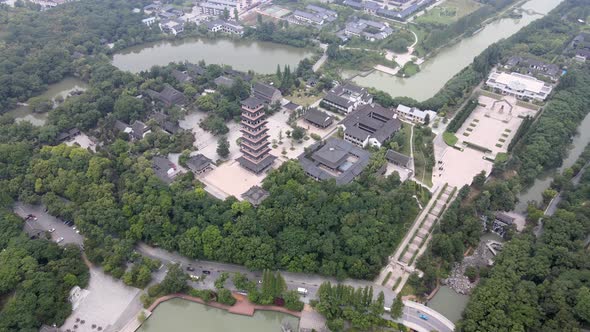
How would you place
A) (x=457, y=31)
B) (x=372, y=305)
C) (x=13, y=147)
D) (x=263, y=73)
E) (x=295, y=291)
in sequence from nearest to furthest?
(x=372, y=305), (x=295, y=291), (x=13, y=147), (x=263, y=73), (x=457, y=31)

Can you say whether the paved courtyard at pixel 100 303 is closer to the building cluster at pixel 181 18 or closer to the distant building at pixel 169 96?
the distant building at pixel 169 96

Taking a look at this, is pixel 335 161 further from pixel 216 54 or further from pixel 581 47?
pixel 581 47

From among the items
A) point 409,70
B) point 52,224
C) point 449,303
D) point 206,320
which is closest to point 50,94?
point 52,224

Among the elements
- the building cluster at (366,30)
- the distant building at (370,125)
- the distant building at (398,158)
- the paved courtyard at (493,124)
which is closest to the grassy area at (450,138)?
the paved courtyard at (493,124)

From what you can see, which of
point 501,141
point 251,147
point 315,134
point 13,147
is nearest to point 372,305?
point 251,147

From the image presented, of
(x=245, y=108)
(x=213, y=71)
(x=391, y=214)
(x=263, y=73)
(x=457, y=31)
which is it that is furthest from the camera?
(x=457, y=31)

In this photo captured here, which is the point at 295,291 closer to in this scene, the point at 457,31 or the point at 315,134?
the point at 315,134

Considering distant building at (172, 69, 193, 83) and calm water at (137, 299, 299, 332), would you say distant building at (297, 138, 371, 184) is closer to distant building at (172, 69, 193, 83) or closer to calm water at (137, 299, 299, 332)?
calm water at (137, 299, 299, 332)
